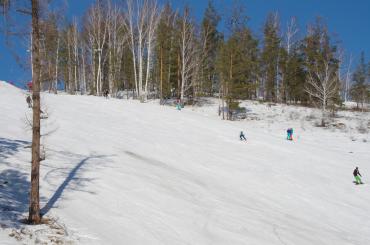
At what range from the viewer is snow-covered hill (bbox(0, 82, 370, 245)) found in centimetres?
1073

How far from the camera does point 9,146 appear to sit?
16.5 metres

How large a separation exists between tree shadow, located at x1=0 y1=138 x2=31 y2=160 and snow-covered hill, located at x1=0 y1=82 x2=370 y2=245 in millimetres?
51

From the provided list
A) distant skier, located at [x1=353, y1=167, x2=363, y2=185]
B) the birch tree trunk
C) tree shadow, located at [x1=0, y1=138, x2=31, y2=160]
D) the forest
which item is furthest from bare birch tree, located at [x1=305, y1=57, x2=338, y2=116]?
the birch tree trunk

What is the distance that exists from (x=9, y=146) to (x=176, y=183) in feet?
25.0

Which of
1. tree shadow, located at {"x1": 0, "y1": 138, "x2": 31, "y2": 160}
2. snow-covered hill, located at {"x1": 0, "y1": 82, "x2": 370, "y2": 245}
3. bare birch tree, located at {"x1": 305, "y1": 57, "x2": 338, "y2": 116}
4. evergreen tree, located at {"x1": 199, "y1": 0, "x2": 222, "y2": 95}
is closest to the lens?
snow-covered hill, located at {"x1": 0, "y1": 82, "x2": 370, "y2": 245}

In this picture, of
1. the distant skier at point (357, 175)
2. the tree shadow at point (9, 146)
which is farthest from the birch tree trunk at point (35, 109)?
the distant skier at point (357, 175)

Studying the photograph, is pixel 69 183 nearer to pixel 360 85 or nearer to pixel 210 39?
pixel 210 39

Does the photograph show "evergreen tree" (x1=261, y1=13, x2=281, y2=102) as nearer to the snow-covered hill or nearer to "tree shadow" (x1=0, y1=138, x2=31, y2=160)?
the snow-covered hill

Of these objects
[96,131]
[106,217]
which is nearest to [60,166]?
[106,217]

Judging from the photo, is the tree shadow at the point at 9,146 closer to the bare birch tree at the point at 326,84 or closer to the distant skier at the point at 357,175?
Answer: the distant skier at the point at 357,175

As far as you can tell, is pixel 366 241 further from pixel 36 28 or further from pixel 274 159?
pixel 36 28

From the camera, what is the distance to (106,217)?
10.9 meters

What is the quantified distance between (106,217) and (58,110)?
2203cm

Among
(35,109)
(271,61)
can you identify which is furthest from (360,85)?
(35,109)
